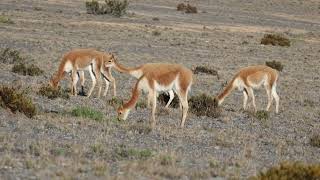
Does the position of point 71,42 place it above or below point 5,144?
below

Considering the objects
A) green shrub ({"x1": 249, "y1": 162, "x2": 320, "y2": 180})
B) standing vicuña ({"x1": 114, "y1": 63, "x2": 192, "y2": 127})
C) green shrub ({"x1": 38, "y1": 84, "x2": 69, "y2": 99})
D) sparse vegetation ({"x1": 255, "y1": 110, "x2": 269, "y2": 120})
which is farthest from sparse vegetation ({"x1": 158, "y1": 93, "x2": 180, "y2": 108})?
green shrub ({"x1": 249, "y1": 162, "x2": 320, "y2": 180})

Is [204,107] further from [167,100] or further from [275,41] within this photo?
[275,41]

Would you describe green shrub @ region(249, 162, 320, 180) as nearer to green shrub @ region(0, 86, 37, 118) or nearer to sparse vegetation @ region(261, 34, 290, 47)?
green shrub @ region(0, 86, 37, 118)

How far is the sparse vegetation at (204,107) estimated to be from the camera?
1511 centimetres

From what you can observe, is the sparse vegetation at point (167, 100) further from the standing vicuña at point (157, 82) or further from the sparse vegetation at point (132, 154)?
the sparse vegetation at point (132, 154)

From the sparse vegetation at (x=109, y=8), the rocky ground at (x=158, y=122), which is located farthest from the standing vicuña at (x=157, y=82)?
the sparse vegetation at (x=109, y=8)

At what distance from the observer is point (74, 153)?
30.3ft

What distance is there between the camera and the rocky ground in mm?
8812

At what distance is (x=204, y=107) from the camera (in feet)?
50.4

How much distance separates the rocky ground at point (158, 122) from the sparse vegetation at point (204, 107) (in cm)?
37

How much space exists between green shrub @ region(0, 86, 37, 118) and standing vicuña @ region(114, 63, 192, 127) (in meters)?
1.69

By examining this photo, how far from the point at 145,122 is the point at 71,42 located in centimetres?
1744

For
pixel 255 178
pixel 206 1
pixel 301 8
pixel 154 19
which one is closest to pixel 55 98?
pixel 255 178

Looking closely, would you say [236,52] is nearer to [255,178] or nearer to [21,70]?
[21,70]
